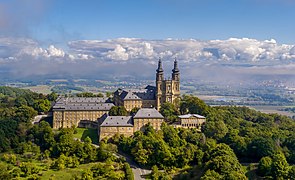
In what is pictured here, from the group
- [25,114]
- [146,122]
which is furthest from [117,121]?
[25,114]

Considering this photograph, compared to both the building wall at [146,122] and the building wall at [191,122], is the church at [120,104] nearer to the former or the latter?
the building wall at [146,122]

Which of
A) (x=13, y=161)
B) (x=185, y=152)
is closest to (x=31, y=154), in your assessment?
(x=13, y=161)

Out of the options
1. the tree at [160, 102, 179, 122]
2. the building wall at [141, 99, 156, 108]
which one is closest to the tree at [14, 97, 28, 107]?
the building wall at [141, 99, 156, 108]

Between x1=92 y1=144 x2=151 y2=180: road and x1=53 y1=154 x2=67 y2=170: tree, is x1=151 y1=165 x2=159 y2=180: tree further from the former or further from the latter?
x1=53 y1=154 x2=67 y2=170: tree

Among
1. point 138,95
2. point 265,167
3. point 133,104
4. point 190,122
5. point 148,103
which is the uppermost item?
point 138,95

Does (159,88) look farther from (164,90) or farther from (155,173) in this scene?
(155,173)

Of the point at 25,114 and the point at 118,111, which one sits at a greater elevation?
the point at 118,111

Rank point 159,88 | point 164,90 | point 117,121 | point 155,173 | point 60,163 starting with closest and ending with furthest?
point 155,173
point 60,163
point 117,121
point 159,88
point 164,90
